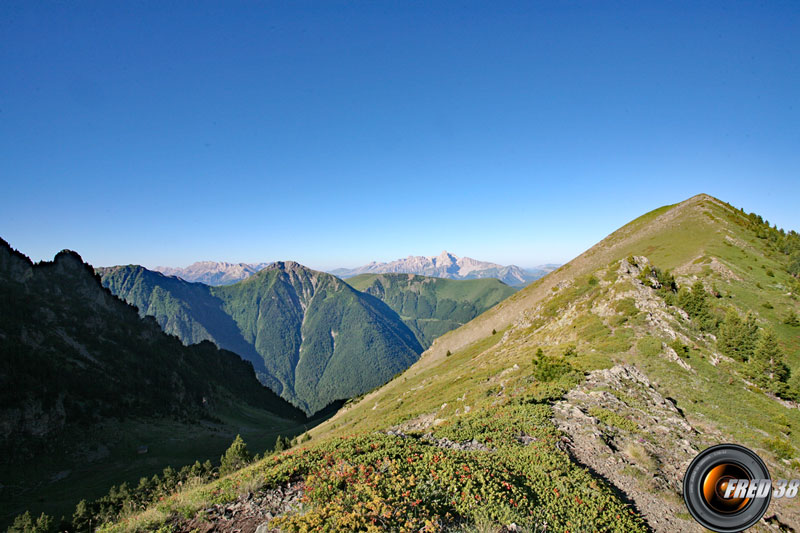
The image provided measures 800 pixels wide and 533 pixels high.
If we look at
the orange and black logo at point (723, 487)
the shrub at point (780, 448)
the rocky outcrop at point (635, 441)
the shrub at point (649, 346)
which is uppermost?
the orange and black logo at point (723, 487)

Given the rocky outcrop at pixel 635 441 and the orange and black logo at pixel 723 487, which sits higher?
the orange and black logo at pixel 723 487

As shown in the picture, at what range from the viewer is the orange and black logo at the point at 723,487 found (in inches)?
278

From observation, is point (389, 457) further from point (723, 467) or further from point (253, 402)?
point (253, 402)

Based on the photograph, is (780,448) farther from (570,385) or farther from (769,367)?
(769,367)

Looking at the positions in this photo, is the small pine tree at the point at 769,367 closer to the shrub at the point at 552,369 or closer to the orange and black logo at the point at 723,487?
the shrub at the point at 552,369

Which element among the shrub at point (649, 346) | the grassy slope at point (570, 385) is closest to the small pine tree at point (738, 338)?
the grassy slope at point (570, 385)

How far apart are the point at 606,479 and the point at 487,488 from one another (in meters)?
7.23

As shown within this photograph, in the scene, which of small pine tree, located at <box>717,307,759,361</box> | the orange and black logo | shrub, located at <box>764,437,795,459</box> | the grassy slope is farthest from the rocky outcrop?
small pine tree, located at <box>717,307,759,361</box>

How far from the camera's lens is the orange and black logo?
23.2 ft

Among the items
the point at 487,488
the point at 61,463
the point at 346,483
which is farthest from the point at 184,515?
the point at 61,463

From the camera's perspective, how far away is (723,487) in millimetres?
7406

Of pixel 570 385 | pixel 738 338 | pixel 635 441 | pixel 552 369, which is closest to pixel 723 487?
pixel 635 441

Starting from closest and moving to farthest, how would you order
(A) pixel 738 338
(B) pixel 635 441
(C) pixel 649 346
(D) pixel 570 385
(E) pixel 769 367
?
(B) pixel 635 441 → (D) pixel 570 385 → (E) pixel 769 367 → (A) pixel 738 338 → (C) pixel 649 346

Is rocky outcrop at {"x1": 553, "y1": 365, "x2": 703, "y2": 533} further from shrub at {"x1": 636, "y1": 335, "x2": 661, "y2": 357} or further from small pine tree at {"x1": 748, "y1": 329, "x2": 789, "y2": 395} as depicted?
small pine tree at {"x1": 748, "y1": 329, "x2": 789, "y2": 395}
